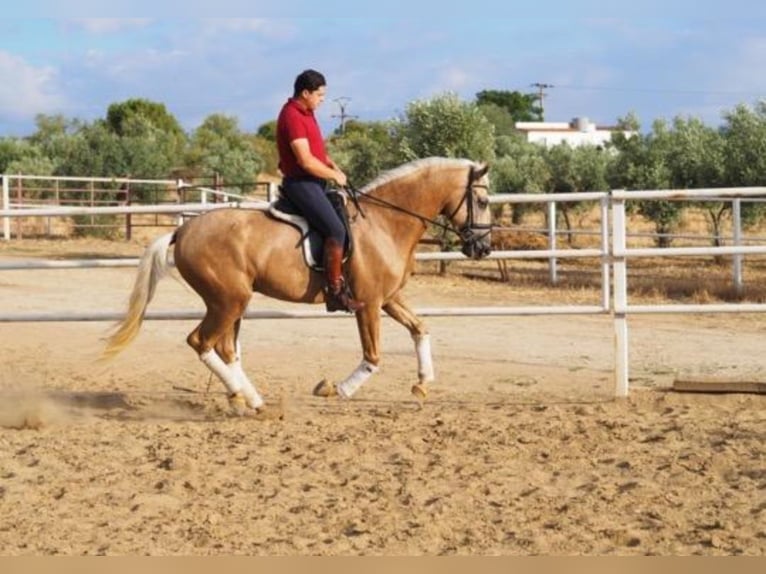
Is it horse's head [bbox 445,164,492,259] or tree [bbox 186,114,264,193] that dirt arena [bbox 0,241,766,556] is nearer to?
horse's head [bbox 445,164,492,259]

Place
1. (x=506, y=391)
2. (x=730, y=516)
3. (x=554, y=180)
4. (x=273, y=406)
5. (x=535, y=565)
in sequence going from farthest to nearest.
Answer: (x=554, y=180)
(x=506, y=391)
(x=273, y=406)
(x=730, y=516)
(x=535, y=565)

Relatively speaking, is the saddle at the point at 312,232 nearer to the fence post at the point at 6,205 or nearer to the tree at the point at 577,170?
the fence post at the point at 6,205

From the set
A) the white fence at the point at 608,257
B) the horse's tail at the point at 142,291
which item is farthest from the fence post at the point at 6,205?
the horse's tail at the point at 142,291

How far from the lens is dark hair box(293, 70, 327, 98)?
7.62 meters

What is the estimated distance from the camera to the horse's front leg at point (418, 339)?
315 inches

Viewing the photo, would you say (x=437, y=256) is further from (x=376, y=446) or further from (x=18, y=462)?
(x=18, y=462)

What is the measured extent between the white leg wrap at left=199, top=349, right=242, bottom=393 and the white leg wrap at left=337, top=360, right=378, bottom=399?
0.71 meters

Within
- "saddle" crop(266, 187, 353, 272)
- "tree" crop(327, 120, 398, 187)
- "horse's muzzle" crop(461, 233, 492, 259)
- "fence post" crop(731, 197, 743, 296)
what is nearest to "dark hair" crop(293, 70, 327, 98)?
"saddle" crop(266, 187, 353, 272)

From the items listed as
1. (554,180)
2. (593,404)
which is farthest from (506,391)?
(554,180)

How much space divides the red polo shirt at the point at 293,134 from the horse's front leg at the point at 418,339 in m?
1.18

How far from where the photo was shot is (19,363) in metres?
10.6

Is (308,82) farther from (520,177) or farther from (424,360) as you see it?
(520,177)

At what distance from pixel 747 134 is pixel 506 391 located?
1603 cm

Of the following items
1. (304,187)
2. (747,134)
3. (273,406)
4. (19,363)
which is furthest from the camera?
(747,134)
